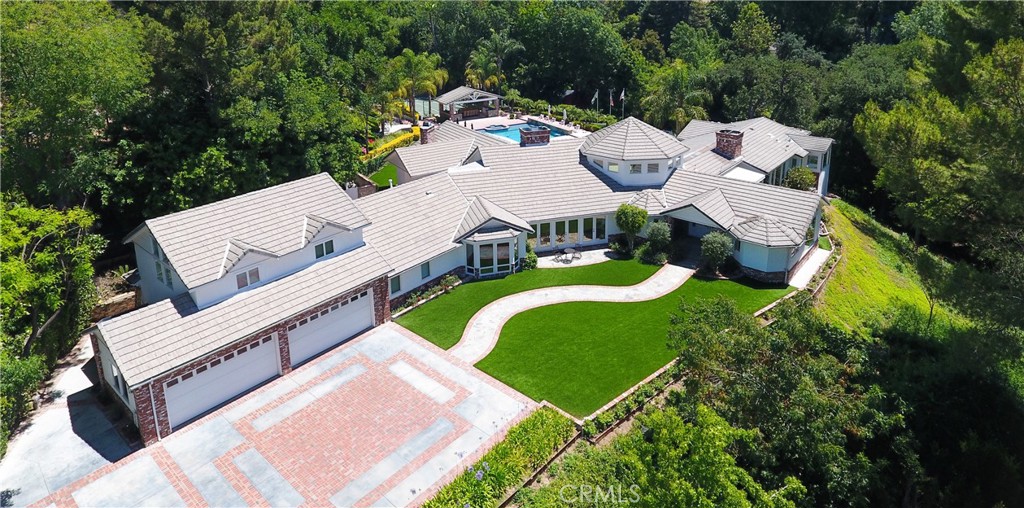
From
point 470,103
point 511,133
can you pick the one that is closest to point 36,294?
point 511,133

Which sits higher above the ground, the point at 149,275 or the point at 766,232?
the point at 766,232

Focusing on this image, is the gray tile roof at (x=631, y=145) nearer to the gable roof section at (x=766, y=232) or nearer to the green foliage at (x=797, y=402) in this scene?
the gable roof section at (x=766, y=232)

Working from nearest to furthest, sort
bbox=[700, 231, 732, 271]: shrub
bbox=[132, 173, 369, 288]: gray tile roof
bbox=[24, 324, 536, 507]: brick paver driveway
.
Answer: bbox=[24, 324, 536, 507]: brick paver driveway
bbox=[132, 173, 369, 288]: gray tile roof
bbox=[700, 231, 732, 271]: shrub

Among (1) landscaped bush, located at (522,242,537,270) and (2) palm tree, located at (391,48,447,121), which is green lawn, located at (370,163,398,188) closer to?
(1) landscaped bush, located at (522,242,537,270)

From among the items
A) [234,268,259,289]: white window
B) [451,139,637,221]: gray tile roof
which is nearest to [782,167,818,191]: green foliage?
[451,139,637,221]: gray tile roof

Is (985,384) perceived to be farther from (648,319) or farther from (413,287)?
(413,287)

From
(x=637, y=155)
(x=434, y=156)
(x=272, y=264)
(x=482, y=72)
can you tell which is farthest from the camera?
(x=482, y=72)

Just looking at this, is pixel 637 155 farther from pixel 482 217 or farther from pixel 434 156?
pixel 434 156
